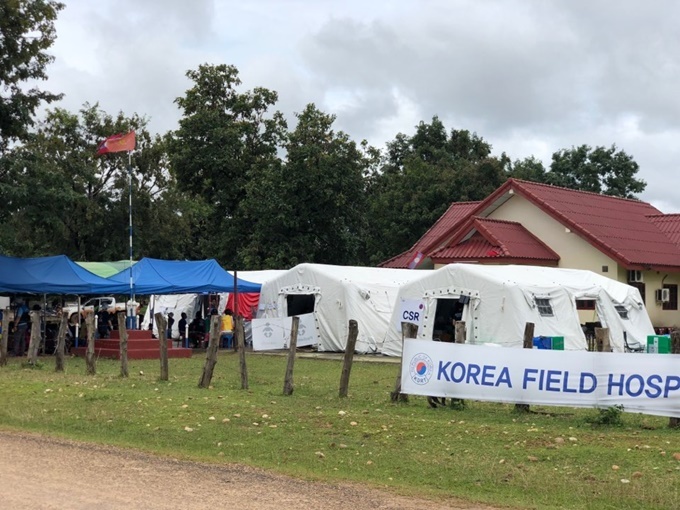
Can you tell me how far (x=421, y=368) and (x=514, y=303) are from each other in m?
11.5

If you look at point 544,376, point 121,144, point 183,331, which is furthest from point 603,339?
point 183,331

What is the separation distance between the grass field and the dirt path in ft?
1.47

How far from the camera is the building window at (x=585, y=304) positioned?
1088 inches

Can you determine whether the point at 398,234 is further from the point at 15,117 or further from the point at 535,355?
the point at 535,355

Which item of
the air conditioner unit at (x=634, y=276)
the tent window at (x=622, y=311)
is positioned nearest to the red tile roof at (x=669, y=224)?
the air conditioner unit at (x=634, y=276)

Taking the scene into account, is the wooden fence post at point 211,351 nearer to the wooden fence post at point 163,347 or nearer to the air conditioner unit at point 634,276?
the wooden fence post at point 163,347

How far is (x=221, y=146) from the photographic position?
48.1 meters

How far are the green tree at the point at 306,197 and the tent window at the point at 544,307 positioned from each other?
Answer: 19.7 m

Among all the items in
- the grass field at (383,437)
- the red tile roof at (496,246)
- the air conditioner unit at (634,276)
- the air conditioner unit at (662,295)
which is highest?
the red tile roof at (496,246)

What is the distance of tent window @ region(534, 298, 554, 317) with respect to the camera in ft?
83.6

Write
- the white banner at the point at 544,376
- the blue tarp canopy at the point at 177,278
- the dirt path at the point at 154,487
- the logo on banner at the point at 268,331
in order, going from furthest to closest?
the blue tarp canopy at the point at 177,278 → the logo on banner at the point at 268,331 → the white banner at the point at 544,376 → the dirt path at the point at 154,487

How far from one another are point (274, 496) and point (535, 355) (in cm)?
570

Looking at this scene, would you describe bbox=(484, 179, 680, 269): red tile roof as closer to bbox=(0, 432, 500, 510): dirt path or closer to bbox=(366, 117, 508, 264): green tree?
bbox=(366, 117, 508, 264): green tree

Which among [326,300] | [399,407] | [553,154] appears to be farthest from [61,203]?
[553,154]
